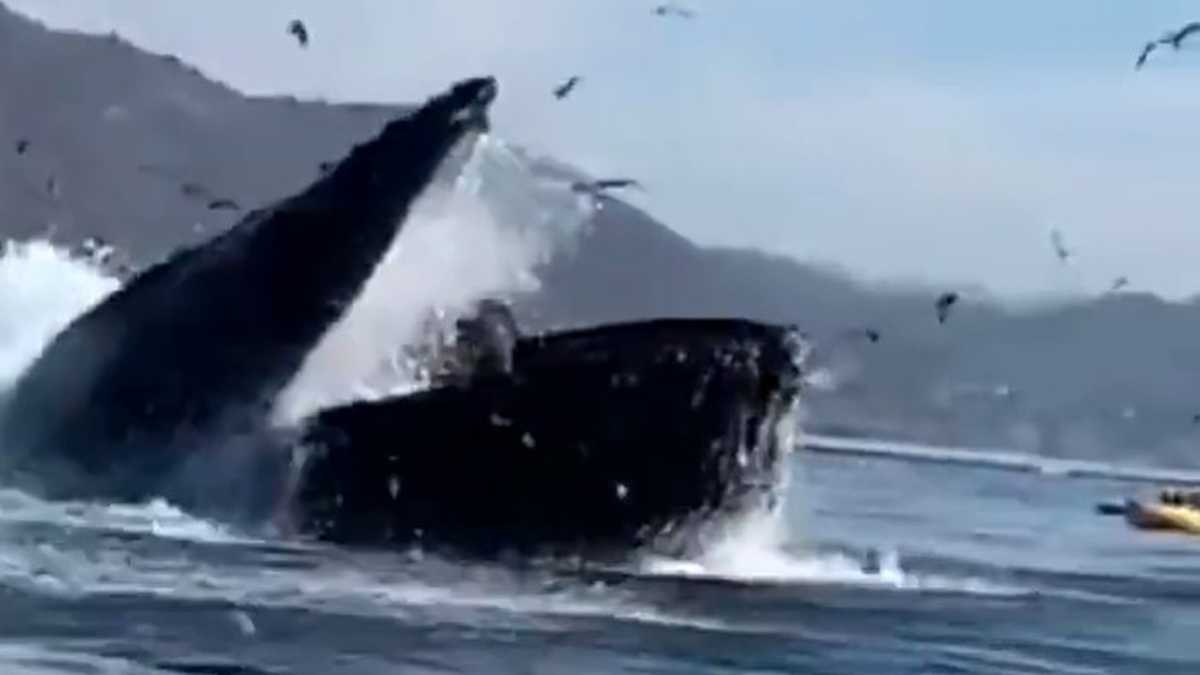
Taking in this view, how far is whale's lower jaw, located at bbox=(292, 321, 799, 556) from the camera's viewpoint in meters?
21.9

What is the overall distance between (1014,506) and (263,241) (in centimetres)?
3877

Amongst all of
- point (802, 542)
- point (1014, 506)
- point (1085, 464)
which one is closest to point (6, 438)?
point (802, 542)

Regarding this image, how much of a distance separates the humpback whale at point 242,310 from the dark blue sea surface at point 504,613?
0.85 m

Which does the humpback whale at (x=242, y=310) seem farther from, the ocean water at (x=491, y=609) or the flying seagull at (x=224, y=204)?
the flying seagull at (x=224, y=204)

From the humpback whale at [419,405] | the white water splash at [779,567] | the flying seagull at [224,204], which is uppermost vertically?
the flying seagull at [224,204]

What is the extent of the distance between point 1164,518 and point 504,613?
33.9m

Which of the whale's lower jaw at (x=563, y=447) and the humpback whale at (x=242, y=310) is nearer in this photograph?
the whale's lower jaw at (x=563, y=447)

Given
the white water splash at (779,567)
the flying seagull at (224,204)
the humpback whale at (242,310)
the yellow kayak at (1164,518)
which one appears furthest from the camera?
the yellow kayak at (1164,518)

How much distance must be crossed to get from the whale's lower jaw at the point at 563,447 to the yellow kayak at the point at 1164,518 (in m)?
31.1

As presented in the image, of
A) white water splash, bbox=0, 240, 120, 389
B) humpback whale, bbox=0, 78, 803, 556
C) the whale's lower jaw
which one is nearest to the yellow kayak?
white water splash, bbox=0, 240, 120, 389

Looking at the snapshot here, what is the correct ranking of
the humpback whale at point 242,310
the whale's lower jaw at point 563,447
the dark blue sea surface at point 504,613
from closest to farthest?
the dark blue sea surface at point 504,613 < the whale's lower jaw at point 563,447 < the humpback whale at point 242,310

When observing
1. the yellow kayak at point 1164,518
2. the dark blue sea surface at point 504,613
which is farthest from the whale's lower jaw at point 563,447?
the yellow kayak at point 1164,518

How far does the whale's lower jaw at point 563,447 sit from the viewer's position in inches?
862

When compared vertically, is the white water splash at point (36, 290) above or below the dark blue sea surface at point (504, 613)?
above
